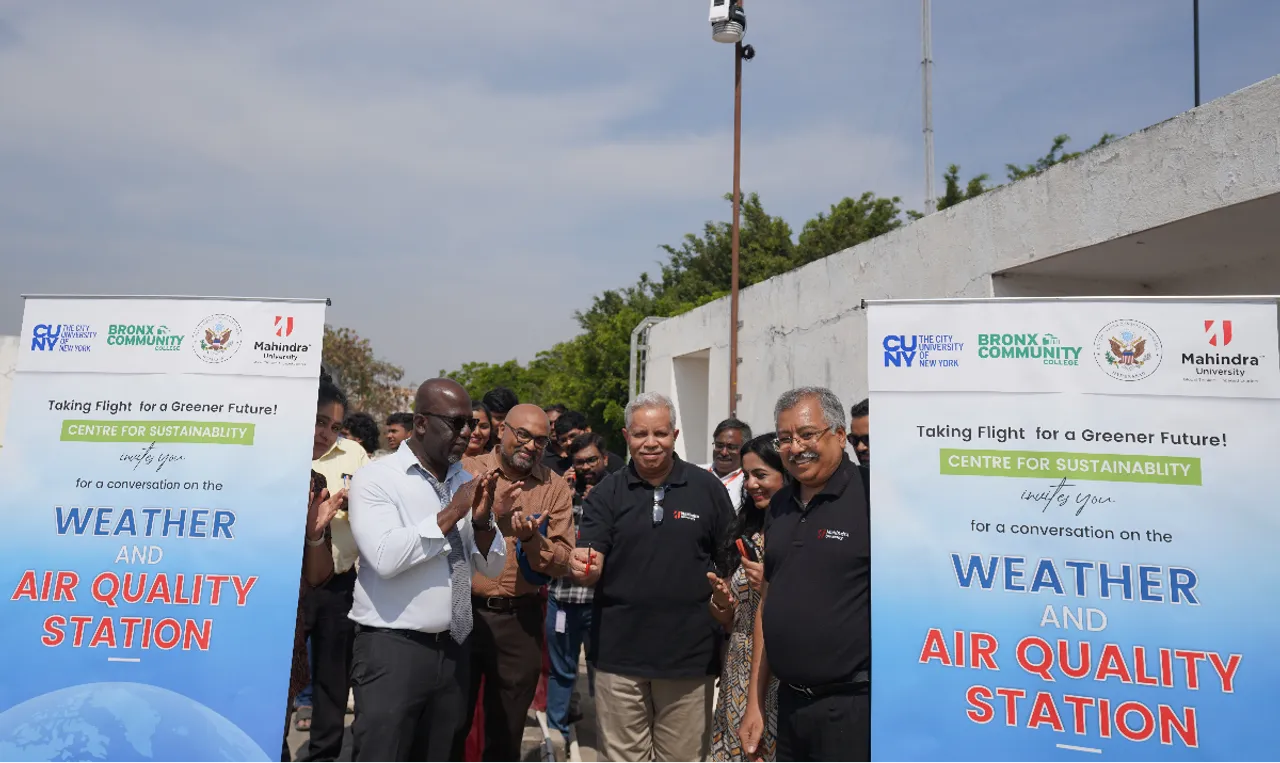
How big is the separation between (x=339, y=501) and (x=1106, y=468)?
2.93 meters

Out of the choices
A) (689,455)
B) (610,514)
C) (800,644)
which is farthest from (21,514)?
(689,455)

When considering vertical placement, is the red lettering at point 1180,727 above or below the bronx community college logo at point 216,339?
below

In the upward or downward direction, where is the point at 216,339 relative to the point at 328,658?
upward

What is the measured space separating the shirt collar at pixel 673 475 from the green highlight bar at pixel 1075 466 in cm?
121

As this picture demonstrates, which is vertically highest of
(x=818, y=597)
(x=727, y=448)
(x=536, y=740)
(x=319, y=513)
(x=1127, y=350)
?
(x=1127, y=350)

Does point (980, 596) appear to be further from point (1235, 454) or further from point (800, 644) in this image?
point (1235, 454)

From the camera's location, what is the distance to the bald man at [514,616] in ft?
13.5

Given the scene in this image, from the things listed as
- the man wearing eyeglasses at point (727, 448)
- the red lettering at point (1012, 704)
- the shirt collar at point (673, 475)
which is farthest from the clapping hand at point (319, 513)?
the red lettering at point (1012, 704)

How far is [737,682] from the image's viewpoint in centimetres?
334

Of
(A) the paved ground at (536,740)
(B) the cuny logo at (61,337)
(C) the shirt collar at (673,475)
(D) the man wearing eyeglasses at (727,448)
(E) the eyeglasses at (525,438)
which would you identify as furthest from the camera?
(D) the man wearing eyeglasses at (727,448)

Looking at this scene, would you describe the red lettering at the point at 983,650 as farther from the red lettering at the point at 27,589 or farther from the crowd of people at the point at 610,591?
the red lettering at the point at 27,589

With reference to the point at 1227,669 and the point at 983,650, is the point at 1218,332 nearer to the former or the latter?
the point at 1227,669

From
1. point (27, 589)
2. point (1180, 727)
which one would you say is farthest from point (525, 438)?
point (1180, 727)

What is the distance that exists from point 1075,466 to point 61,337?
386 cm
